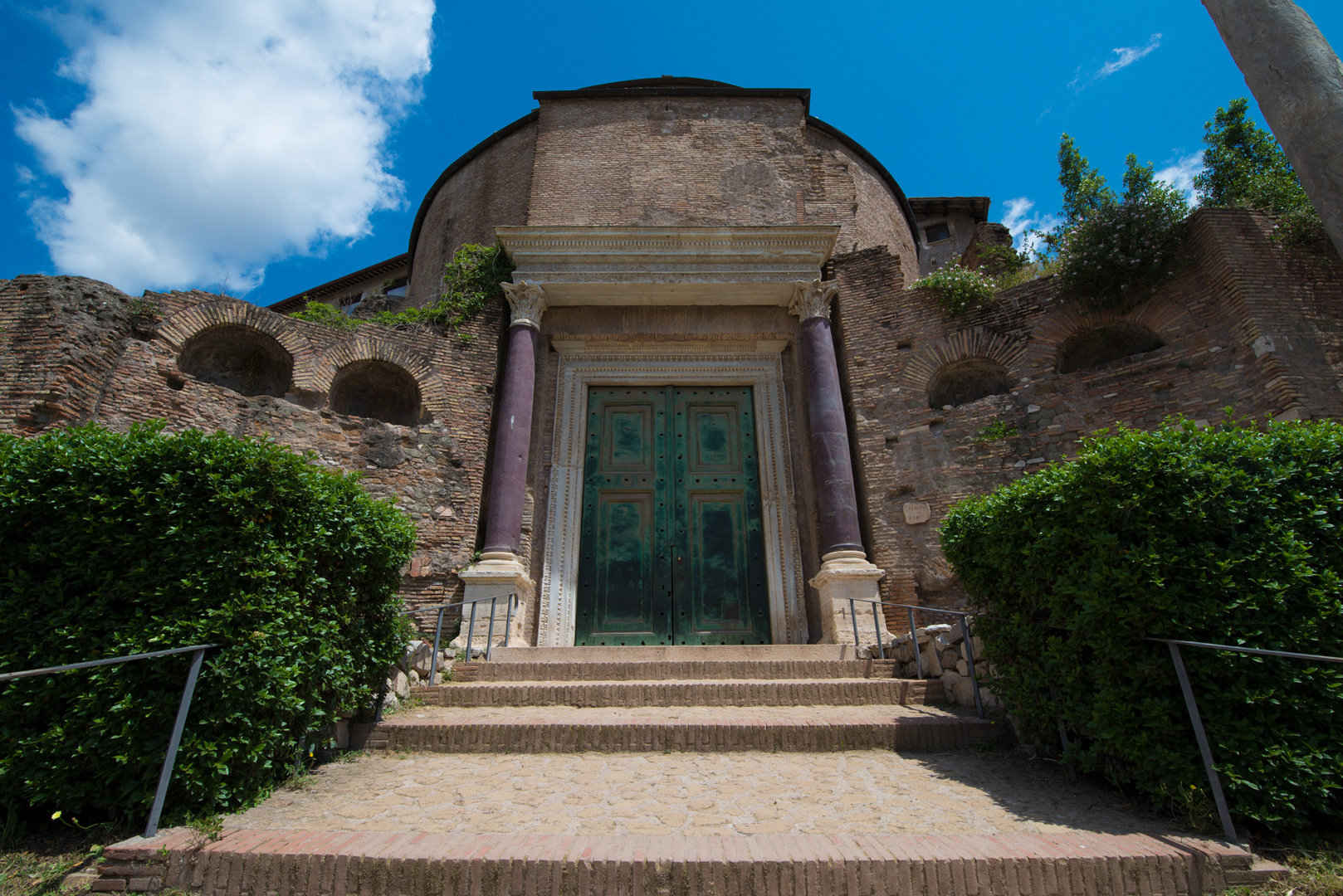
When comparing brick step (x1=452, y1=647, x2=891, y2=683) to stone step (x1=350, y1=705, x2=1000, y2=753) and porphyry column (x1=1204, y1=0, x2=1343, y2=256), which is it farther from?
porphyry column (x1=1204, y1=0, x2=1343, y2=256)

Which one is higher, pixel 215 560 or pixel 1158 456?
pixel 1158 456

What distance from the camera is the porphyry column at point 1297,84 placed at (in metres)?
5.02

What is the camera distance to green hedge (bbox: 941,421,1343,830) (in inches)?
116

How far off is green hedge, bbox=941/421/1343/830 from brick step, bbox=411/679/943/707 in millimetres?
1618

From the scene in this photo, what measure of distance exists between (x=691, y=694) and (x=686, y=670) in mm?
591

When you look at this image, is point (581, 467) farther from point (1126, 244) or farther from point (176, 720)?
point (1126, 244)

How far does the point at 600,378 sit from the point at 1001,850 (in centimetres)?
793

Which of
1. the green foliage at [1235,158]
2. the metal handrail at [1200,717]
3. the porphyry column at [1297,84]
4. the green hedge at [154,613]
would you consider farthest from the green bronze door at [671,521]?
the green foliage at [1235,158]

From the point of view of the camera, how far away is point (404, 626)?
15.7 ft

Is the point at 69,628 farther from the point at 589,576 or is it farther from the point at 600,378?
the point at 600,378

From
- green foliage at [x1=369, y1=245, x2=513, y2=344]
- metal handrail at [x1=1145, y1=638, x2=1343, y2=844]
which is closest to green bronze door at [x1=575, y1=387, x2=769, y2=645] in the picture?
green foliage at [x1=369, y1=245, x2=513, y2=344]

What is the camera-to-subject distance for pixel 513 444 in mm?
8461

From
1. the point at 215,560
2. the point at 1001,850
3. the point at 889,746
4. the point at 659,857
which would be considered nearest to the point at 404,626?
the point at 215,560

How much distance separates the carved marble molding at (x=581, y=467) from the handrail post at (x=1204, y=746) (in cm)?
530
